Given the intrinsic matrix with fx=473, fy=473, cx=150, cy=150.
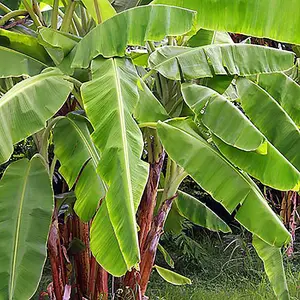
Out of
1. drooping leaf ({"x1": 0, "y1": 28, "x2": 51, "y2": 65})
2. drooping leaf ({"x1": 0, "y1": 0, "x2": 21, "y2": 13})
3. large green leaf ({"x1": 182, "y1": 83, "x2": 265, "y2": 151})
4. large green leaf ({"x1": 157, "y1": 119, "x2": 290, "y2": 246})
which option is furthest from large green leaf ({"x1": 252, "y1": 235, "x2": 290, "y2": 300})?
drooping leaf ({"x1": 0, "y1": 0, "x2": 21, "y2": 13})

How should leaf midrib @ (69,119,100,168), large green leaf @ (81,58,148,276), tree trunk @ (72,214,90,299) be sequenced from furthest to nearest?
tree trunk @ (72,214,90,299), leaf midrib @ (69,119,100,168), large green leaf @ (81,58,148,276)

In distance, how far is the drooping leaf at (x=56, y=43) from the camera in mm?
1869

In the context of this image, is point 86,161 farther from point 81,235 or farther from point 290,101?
point 290,101

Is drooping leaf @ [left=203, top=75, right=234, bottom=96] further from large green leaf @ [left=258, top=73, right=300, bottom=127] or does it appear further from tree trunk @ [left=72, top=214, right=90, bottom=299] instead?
tree trunk @ [left=72, top=214, right=90, bottom=299]

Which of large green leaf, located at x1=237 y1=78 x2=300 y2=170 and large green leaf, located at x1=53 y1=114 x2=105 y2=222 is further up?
large green leaf, located at x1=237 y1=78 x2=300 y2=170

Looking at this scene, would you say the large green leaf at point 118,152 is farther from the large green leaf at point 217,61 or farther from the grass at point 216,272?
the grass at point 216,272

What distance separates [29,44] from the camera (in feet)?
6.75

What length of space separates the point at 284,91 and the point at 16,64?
120 centimetres

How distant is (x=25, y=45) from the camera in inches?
80.8

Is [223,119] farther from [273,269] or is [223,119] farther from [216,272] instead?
[216,272]

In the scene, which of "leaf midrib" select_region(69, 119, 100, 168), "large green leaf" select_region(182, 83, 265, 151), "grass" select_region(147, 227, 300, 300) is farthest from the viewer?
"grass" select_region(147, 227, 300, 300)

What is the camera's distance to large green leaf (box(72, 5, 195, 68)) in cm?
164

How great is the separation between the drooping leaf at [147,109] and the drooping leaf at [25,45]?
0.48m

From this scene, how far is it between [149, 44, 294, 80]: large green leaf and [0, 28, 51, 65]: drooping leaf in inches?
19.1
